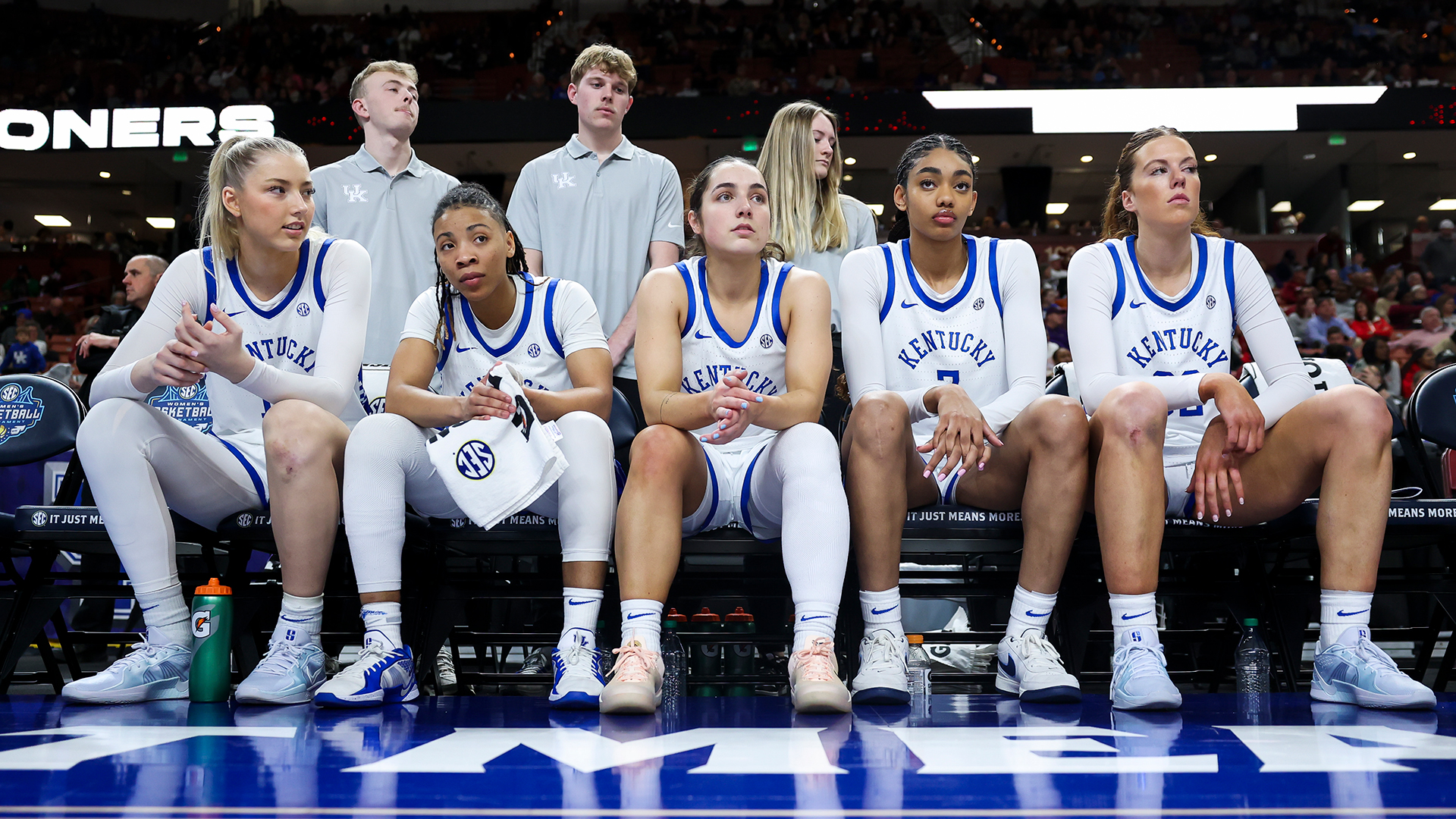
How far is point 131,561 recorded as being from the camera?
230 centimetres

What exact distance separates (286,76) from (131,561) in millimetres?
13912

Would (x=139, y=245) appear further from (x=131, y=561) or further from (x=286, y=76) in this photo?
(x=131, y=561)

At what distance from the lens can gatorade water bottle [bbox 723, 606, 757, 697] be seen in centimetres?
305

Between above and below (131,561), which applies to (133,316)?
above

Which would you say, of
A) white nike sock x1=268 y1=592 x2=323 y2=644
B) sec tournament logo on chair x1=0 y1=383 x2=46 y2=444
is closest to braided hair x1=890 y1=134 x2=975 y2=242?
white nike sock x1=268 y1=592 x2=323 y2=644

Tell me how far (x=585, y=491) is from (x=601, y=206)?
57.1 inches

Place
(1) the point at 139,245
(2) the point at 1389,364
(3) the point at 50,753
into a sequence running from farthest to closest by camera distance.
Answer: (1) the point at 139,245
(2) the point at 1389,364
(3) the point at 50,753

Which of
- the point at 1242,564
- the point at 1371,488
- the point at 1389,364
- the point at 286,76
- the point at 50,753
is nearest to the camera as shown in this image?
the point at 50,753

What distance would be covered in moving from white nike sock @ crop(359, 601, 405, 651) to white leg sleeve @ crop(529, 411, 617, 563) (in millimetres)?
358

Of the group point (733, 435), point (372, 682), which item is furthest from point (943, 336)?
point (372, 682)

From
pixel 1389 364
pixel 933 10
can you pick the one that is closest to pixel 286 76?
pixel 933 10

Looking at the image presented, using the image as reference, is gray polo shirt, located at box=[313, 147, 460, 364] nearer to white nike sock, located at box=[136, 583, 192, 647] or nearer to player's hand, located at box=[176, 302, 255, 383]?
player's hand, located at box=[176, 302, 255, 383]

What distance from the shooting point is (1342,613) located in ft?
7.05

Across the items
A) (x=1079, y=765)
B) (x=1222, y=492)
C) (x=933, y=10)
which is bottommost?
(x=1079, y=765)
